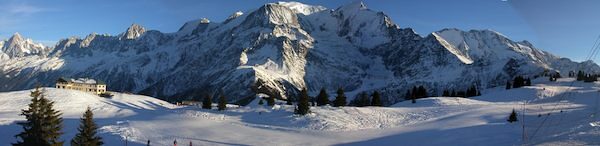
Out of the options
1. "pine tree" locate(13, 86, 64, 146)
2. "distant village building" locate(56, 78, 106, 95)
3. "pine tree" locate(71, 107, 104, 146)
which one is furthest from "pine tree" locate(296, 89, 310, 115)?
"distant village building" locate(56, 78, 106, 95)

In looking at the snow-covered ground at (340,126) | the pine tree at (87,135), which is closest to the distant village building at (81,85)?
the snow-covered ground at (340,126)

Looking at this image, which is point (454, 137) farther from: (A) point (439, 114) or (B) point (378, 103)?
(B) point (378, 103)

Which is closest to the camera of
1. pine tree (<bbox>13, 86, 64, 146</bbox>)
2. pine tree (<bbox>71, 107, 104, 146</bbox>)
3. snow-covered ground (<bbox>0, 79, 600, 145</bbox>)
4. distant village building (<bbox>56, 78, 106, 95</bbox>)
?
pine tree (<bbox>13, 86, 64, 146</bbox>)

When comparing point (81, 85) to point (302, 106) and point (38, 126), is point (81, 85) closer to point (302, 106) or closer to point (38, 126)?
point (302, 106)

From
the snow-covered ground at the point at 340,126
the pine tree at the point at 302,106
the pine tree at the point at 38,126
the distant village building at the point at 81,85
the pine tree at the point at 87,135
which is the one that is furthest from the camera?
the distant village building at the point at 81,85

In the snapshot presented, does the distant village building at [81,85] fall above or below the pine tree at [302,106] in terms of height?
above

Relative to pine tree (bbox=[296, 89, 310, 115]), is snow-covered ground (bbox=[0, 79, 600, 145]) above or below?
below

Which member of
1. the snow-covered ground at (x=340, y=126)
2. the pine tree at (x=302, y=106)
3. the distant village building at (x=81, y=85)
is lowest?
the snow-covered ground at (x=340, y=126)

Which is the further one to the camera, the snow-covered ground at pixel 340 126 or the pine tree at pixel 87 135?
the snow-covered ground at pixel 340 126

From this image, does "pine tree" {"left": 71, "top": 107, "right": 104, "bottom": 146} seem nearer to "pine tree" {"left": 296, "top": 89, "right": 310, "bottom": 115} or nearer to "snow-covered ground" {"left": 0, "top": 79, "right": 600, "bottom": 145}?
"snow-covered ground" {"left": 0, "top": 79, "right": 600, "bottom": 145}

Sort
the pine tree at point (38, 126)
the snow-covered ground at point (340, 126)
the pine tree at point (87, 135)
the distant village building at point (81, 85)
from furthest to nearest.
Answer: the distant village building at point (81, 85) → the snow-covered ground at point (340, 126) → the pine tree at point (87, 135) → the pine tree at point (38, 126)

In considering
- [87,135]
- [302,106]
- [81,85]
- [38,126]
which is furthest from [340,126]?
[81,85]

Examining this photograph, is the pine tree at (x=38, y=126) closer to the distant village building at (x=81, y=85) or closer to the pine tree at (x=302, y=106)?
the pine tree at (x=302, y=106)

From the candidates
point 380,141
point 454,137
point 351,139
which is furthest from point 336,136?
point 454,137
